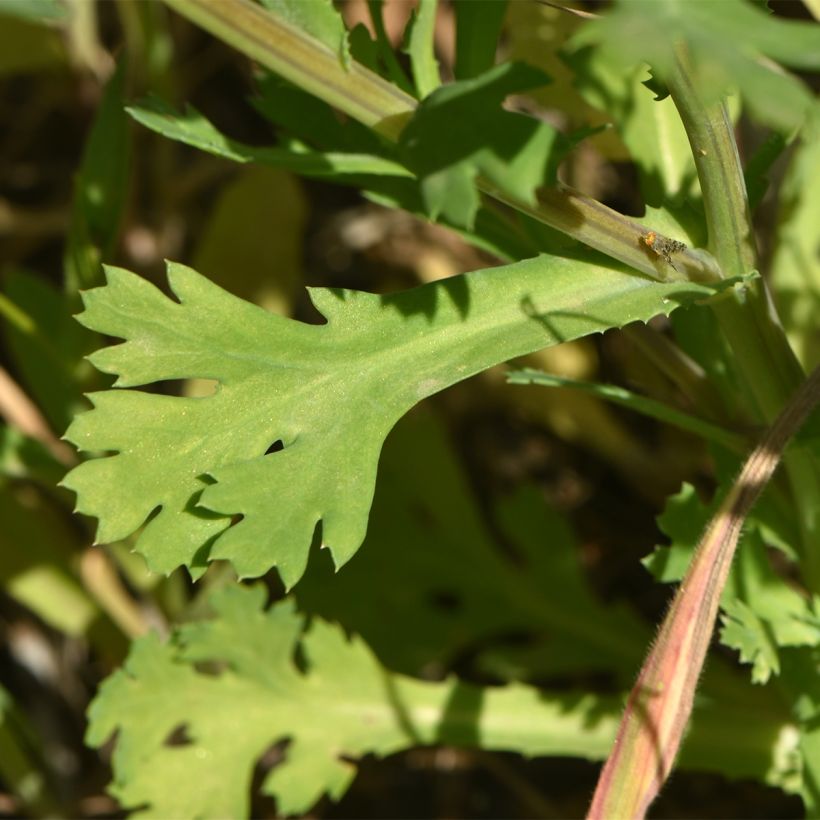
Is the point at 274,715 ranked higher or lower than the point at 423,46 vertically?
lower

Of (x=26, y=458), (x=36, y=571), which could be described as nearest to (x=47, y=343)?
(x=26, y=458)

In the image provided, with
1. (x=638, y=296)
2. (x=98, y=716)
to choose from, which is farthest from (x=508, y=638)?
(x=638, y=296)

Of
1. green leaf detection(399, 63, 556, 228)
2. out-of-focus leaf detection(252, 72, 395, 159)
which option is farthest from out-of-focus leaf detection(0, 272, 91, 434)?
green leaf detection(399, 63, 556, 228)

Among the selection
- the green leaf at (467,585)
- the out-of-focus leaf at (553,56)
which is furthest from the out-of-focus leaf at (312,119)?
the green leaf at (467,585)

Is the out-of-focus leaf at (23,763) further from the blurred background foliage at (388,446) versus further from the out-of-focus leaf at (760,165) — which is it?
the out-of-focus leaf at (760,165)

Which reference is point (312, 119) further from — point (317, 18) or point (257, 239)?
point (257, 239)
